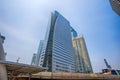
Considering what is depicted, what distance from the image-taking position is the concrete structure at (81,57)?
108m

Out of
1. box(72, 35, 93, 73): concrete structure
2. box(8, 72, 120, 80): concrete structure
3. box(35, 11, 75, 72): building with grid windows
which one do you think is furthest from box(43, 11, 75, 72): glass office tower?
box(8, 72, 120, 80): concrete structure

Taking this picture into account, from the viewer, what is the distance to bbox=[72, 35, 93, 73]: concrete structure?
108312 millimetres

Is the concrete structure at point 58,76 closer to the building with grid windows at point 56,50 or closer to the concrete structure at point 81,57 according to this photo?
the building with grid windows at point 56,50

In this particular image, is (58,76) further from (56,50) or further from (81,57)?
(81,57)

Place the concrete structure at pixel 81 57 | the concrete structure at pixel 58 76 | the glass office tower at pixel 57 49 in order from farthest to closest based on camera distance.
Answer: the concrete structure at pixel 81 57
the glass office tower at pixel 57 49
the concrete structure at pixel 58 76

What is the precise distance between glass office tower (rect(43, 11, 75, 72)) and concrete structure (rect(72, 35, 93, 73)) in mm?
9088

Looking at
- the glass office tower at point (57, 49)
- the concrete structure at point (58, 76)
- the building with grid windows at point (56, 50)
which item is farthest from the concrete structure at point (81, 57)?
the concrete structure at point (58, 76)

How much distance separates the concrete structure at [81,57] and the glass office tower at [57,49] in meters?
9.09

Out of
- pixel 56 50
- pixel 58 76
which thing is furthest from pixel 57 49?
pixel 58 76

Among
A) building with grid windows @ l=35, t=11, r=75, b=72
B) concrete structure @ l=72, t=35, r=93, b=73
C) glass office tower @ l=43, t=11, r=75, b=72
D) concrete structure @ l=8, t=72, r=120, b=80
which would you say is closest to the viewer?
concrete structure @ l=8, t=72, r=120, b=80

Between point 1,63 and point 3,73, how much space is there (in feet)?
2.40

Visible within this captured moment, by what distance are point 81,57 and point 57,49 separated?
113 ft

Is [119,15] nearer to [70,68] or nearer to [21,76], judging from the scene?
[21,76]

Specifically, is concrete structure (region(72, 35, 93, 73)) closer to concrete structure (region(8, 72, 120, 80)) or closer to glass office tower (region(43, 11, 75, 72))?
glass office tower (region(43, 11, 75, 72))
